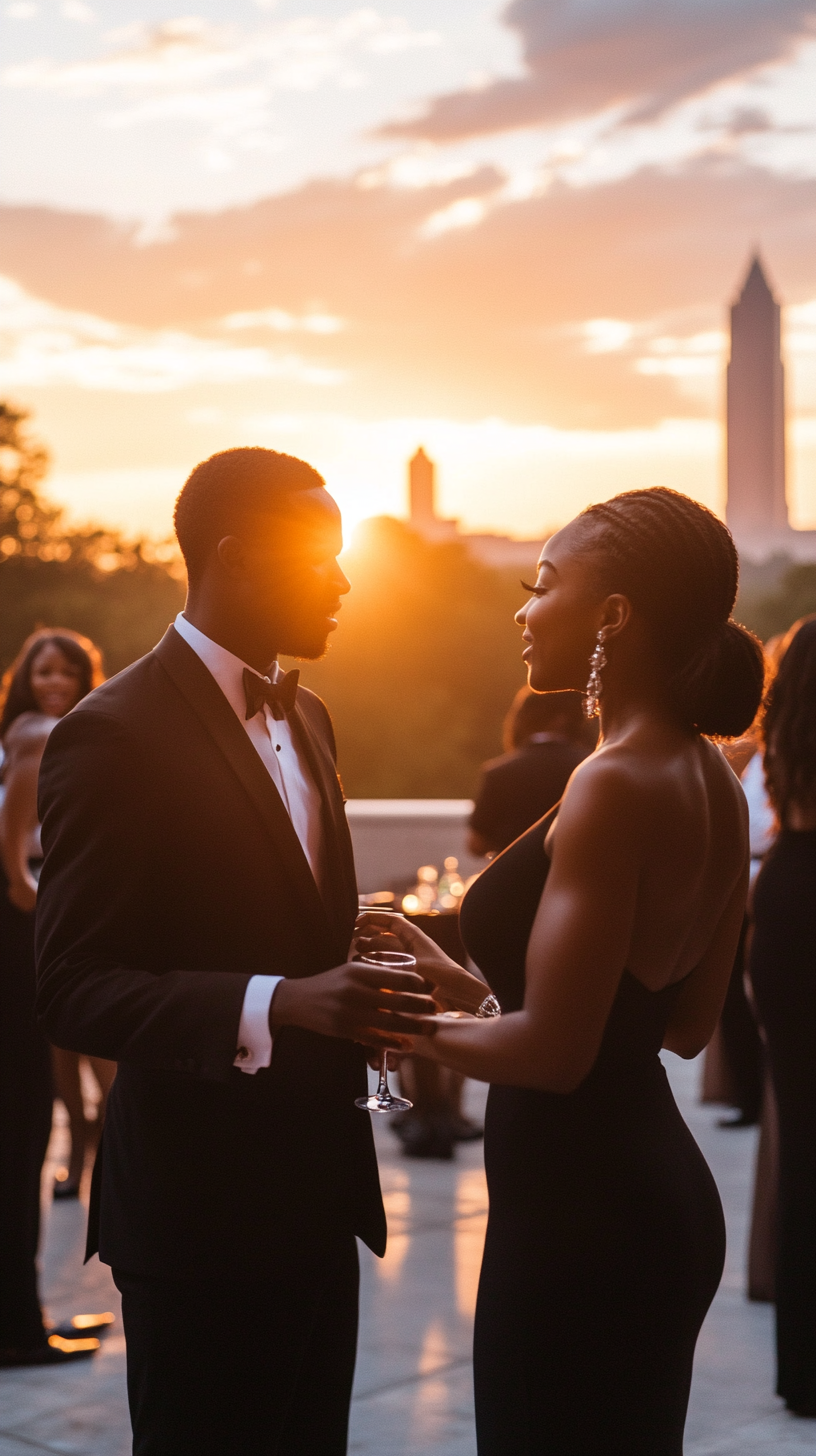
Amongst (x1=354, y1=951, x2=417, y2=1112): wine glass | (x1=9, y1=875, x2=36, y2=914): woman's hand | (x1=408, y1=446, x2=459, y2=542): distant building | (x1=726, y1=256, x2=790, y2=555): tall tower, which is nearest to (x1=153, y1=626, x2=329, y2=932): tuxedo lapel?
(x1=354, y1=951, x2=417, y2=1112): wine glass

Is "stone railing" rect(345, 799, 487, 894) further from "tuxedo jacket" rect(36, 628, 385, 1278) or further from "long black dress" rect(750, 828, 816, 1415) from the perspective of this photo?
"tuxedo jacket" rect(36, 628, 385, 1278)

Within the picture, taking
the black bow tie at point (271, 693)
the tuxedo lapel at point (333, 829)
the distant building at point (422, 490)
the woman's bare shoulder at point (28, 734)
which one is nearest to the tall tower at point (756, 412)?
the distant building at point (422, 490)

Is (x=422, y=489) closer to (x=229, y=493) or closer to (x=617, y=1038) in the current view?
(x=229, y=493)

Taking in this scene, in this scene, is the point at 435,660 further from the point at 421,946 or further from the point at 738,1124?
the point at 421,946

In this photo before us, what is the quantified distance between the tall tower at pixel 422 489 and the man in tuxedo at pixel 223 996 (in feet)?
398

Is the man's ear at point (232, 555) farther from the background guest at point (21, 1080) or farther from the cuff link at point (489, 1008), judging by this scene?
the background guest at point (21, 1080)

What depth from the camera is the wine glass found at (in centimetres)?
238

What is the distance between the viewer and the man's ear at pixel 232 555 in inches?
99.0

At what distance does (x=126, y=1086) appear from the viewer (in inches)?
96.7

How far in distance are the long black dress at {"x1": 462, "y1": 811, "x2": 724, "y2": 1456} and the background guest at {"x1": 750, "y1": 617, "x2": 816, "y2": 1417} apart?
2.17 metres

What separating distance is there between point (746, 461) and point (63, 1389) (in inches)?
6111

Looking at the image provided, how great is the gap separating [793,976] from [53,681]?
310 centimetres

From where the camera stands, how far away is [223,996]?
86.9 inches

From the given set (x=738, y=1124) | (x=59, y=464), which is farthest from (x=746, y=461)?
(x=738, y=1124)
